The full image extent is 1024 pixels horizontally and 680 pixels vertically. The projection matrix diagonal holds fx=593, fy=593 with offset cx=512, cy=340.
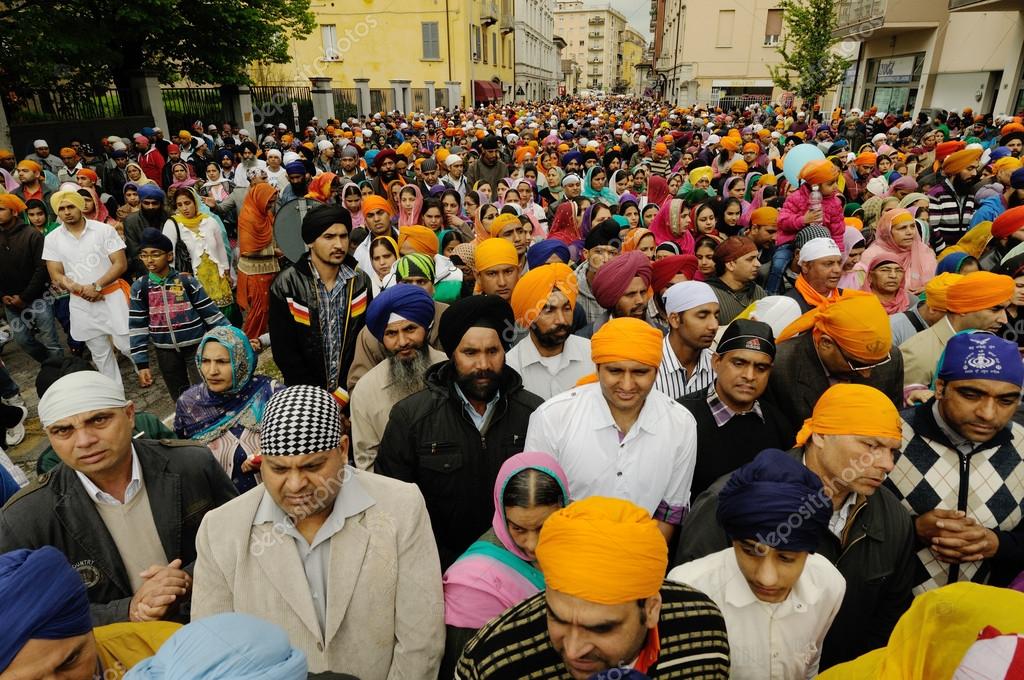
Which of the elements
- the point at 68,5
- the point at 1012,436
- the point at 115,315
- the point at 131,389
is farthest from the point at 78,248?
the point at 68,5

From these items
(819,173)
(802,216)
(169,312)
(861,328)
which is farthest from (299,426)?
(819,173)

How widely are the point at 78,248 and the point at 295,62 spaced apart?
40.9 m

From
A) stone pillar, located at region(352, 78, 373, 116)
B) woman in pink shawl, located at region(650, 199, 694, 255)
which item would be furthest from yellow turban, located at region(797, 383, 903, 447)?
stone pillar, located at region(352, 78, 373, 116)

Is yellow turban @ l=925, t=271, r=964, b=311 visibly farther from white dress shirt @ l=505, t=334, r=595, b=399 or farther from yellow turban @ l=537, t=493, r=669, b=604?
yellow turban @ l=537, t=493, r=669, b=604

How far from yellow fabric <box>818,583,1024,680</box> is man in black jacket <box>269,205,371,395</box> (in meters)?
3.46

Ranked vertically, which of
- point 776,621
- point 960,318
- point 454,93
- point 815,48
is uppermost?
point 815,48

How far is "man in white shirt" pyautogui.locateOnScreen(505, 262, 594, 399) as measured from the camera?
136 inches

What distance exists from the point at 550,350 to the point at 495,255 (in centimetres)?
117

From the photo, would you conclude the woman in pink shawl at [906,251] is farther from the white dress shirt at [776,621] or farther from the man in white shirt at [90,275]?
the man in white shirt at [90,275]

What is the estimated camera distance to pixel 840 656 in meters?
2.22

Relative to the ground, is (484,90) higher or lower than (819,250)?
higher

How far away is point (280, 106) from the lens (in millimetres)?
26266

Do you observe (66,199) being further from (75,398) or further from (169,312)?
(75,398)

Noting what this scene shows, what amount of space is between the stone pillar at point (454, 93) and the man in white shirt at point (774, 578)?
39978 millimetres
